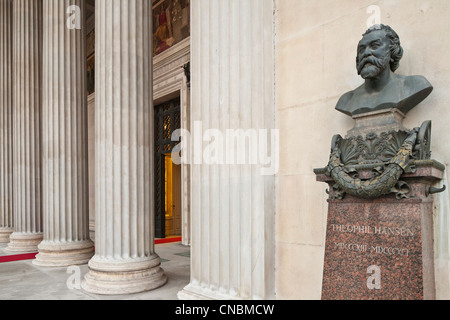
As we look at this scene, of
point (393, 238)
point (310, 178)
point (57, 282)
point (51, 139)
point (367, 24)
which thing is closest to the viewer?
point (393, 238)

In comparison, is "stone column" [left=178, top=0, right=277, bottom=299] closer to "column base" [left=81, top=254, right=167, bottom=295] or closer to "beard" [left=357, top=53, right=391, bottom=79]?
"column base" [left=81, top=254, right=167, bottom=295]

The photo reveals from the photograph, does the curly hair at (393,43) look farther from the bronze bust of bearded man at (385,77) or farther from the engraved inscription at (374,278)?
the engraved inscription at (374,278)

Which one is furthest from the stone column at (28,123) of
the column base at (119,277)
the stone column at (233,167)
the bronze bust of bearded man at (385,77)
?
the bronze bust of bearded man at (385,77)

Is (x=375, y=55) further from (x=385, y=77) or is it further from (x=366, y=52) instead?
(x=385, y=77)

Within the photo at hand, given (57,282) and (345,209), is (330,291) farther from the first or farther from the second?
(57,282)

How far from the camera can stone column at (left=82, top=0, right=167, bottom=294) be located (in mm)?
6512

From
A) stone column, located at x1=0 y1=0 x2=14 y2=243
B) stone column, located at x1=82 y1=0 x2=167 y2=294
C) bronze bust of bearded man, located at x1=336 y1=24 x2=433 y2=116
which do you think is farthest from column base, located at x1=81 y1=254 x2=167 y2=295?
stone column, located at x1=0 y1=0 x2=14 y2=243

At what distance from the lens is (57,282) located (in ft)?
24.0

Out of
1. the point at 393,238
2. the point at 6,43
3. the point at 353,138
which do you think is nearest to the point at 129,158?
the point at 353,138

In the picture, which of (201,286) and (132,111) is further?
(132,111)

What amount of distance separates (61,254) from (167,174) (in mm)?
7866

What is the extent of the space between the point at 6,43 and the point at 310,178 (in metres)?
14.4

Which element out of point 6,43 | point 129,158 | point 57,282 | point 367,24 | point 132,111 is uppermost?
point 6,43

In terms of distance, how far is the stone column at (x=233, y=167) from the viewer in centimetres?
484
